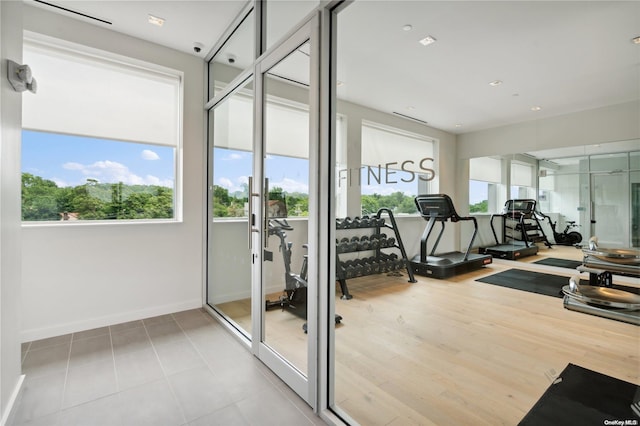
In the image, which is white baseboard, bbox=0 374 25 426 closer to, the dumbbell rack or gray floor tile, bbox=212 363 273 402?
gray floor tile, bbox=212 363 273 402

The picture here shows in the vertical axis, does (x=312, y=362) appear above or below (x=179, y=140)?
below

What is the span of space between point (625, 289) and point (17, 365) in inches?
141

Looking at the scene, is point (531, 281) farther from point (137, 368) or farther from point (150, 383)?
point (137, 368)

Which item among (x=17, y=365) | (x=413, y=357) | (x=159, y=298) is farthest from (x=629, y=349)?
(x=159, y=298)

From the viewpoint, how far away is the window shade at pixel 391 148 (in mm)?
2139

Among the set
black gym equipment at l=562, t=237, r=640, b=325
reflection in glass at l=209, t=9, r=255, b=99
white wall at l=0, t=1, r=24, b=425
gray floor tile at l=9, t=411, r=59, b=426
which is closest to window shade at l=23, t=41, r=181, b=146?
reflection in glass at l=209, t=9, r=255, b=99

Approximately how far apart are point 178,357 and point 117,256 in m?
1.49

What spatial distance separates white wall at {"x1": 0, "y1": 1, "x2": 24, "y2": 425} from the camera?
1.81m

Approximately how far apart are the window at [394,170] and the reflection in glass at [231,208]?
131 centimetres

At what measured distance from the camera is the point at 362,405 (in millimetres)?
1988

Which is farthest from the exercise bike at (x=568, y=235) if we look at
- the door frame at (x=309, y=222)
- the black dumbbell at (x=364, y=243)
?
the door frame at (x=309, y=222)

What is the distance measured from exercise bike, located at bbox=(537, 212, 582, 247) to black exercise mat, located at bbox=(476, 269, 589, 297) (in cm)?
21

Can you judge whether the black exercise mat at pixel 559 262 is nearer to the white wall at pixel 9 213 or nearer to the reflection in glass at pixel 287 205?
the reflection in glass at pixel 287 205

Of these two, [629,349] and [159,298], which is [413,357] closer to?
[629,349]
